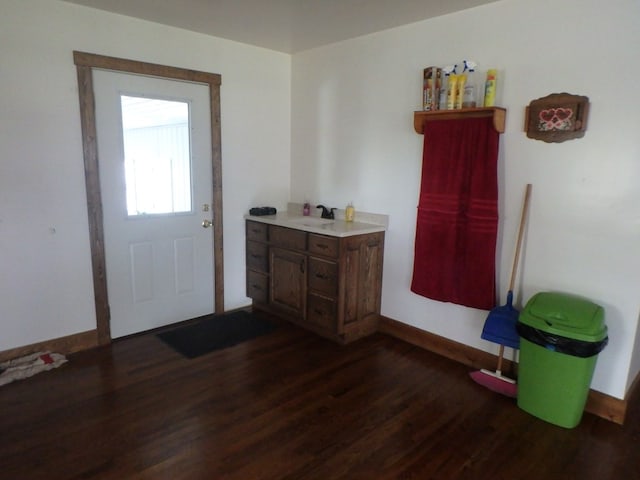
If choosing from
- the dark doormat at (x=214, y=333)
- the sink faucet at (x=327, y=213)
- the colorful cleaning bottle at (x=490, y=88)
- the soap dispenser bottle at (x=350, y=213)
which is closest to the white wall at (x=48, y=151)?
the dark doormat at (x=214, y=333)

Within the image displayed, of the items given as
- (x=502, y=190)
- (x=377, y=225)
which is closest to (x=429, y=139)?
(x=502, y=190)

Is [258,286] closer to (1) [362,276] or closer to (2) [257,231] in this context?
(2) [257,231]

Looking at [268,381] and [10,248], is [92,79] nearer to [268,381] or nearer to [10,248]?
[10,248]

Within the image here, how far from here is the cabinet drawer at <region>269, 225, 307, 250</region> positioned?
10.9ft

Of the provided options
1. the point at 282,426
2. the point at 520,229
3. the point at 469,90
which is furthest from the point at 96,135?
the point at 520,229

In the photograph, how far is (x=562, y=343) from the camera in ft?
7.02

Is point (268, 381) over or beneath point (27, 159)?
beneath

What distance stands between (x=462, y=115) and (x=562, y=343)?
1.50 meters

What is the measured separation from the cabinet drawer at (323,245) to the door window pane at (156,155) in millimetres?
1105

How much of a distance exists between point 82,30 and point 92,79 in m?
0.31

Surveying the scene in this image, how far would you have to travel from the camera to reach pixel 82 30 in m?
2.78

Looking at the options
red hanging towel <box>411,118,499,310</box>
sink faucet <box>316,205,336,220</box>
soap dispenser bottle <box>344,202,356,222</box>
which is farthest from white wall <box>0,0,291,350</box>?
red hanging towel <box>411,118,499,310</box>

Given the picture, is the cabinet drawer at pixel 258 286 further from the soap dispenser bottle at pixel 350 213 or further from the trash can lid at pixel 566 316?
the trash can lid at pixel 566 316

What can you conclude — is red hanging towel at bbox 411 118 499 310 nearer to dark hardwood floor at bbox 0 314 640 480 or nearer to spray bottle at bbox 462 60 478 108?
spray bottle at bbox 462 60 478 108
